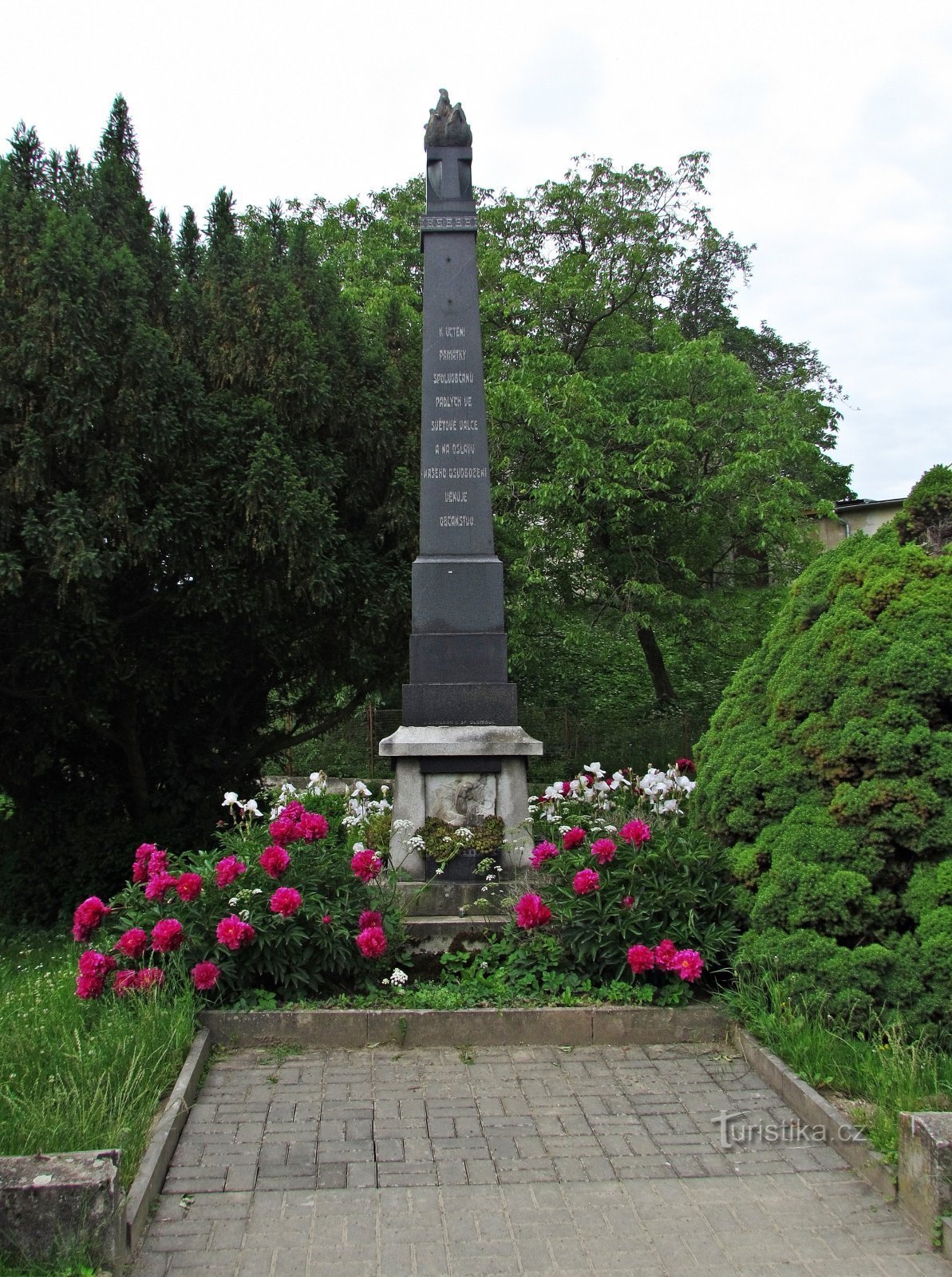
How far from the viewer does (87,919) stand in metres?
5.38

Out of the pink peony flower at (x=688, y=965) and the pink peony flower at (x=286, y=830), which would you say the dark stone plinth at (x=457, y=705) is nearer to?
the pink peony flower at (x=286, y=830)

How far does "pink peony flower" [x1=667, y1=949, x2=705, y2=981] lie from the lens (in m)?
5.18

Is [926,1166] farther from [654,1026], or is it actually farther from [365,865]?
[365,865]

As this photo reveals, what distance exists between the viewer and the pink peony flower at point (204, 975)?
4969mm

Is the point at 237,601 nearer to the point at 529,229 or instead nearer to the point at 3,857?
the point at 3,857

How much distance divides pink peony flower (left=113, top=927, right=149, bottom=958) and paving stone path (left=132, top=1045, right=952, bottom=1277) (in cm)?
68

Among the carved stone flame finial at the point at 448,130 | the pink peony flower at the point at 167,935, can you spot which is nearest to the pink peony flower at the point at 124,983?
the pink peony flower at the point at 167,935

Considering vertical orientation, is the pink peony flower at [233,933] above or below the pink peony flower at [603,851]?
below

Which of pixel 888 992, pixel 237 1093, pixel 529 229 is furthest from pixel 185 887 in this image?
pixel 529 229

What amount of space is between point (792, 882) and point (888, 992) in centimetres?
67

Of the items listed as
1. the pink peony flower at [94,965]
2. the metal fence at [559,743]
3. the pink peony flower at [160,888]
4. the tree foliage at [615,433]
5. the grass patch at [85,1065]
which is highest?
the tree foliage at [615,433]

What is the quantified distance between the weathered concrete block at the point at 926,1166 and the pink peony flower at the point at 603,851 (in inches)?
92.3

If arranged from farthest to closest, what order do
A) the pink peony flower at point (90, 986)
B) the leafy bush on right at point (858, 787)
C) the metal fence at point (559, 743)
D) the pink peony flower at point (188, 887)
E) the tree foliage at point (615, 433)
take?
the metal fence at point (559, 743), the tree foliage at point (615, 433), the pink peony flower at point (188, 887), the pink peony flower at point (90, 986), the leafy bush on right at point (858, 787)

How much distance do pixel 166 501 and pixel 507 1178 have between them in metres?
5.99
